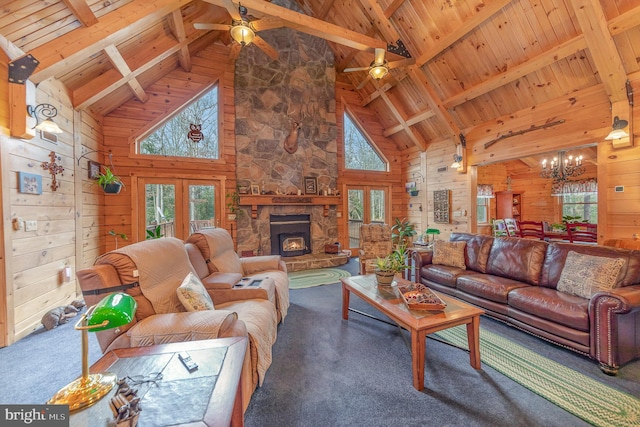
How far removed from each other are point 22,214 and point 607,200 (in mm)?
7218

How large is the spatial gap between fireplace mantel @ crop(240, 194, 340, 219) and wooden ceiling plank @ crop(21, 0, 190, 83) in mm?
3054

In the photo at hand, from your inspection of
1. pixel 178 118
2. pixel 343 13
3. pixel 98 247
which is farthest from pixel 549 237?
pixel 98 247

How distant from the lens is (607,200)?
357cm

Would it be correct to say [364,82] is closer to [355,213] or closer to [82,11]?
[355,213]

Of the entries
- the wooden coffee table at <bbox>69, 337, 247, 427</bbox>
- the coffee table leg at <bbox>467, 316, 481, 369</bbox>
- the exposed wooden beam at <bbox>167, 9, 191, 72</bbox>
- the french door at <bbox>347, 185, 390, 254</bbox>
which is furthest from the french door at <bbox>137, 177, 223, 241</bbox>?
the coffee table leg at <bbox>467, 316, 481, 369</bbox>

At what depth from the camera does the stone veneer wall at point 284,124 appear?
553 centimetres

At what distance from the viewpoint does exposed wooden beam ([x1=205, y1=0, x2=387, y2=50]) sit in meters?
3.39

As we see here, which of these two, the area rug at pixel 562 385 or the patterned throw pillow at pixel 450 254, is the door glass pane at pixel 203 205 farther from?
the area rug at pixel 562 385

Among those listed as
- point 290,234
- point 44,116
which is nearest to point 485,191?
point 290,234

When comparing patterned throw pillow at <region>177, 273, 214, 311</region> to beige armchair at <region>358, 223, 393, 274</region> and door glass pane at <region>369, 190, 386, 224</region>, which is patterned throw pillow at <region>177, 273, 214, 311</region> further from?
door glass pane at <region>369, 190, 386, 224</region>

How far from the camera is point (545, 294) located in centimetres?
243

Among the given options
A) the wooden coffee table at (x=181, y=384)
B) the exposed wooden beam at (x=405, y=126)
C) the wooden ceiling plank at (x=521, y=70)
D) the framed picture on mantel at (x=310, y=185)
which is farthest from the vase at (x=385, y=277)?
the exposed wooden beam at (x=405, y=126)

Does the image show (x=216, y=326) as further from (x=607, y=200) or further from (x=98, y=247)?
(x=607, y=200)

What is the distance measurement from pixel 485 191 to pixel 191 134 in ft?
26.3
